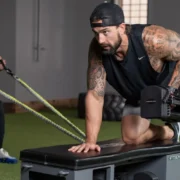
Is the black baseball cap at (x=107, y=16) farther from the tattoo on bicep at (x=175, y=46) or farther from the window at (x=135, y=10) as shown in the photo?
the window at (x=135, y=10)

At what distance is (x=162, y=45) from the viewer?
311 cm

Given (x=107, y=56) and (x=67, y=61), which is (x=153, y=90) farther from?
(x=67, y=61)

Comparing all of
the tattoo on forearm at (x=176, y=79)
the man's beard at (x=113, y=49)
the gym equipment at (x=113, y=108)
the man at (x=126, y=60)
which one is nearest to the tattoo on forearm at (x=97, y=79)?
the man at (x=126, y=60)

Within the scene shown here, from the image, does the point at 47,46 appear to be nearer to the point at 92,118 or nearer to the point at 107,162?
the point at 92,118

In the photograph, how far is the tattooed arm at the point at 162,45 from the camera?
3.11 meters

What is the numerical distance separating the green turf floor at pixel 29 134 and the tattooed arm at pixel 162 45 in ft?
4.39

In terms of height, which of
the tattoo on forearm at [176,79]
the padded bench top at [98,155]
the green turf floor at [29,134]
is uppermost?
the tattoo on forearm at [176,79]

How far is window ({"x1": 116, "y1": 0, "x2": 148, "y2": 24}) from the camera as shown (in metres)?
9.23

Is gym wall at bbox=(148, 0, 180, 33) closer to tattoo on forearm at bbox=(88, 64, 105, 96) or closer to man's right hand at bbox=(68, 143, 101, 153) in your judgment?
tattoo on forearm at bbox=(88, 64, 105, 96)

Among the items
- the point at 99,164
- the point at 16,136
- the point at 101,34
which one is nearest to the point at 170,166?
the point at 99,164

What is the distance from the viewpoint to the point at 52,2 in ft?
28.9

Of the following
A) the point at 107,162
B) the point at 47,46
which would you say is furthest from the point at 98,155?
the point at 47,46

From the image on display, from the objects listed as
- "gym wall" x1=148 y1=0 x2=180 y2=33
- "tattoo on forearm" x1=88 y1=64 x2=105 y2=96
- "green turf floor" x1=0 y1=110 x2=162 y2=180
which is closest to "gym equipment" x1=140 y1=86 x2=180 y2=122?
"tattoo on forearm" x1=88 y1=64 x2=105 y2=96

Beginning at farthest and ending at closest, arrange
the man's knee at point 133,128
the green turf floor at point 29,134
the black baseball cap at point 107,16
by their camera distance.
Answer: the green turf floor at point 29,134
the man's knee at point 133,128
the black baseball cap at point 107,16
